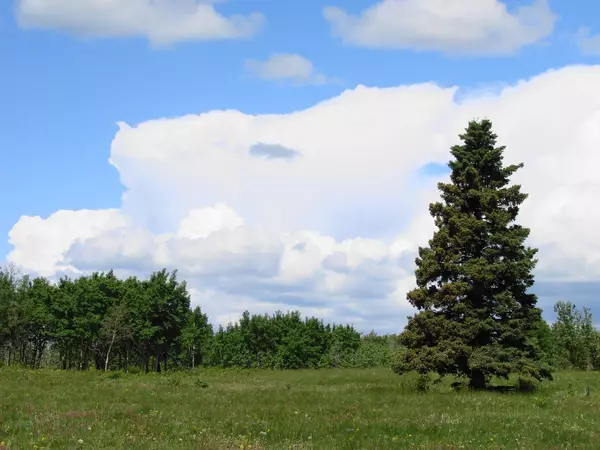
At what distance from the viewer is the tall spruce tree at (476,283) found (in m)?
32.5

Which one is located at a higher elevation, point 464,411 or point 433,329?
point 433,329

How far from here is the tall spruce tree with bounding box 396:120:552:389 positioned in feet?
107

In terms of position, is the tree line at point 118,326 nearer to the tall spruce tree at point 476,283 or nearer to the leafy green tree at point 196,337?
the leafy green tree at point 196,337

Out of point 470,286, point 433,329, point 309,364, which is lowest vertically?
point 309,364

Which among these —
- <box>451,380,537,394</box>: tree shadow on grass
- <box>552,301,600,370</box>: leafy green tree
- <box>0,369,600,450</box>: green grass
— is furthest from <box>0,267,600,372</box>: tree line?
<box>0,369,600,450</box>: green grass

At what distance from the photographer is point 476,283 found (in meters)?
34.0

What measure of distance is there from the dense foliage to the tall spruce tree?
49686 millimetres

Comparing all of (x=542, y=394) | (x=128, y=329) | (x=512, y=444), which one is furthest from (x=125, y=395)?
(x=128, y=329)

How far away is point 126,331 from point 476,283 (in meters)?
63.7

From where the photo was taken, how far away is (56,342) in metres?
100

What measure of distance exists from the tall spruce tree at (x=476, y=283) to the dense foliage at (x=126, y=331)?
49.7 m

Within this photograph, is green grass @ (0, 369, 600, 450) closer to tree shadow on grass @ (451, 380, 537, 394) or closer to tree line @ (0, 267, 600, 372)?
tree shadow on grass @ (451, 380, 537, 394)

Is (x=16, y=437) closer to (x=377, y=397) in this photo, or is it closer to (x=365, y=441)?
(x=365, y=441)

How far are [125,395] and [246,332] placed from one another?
303 feet
